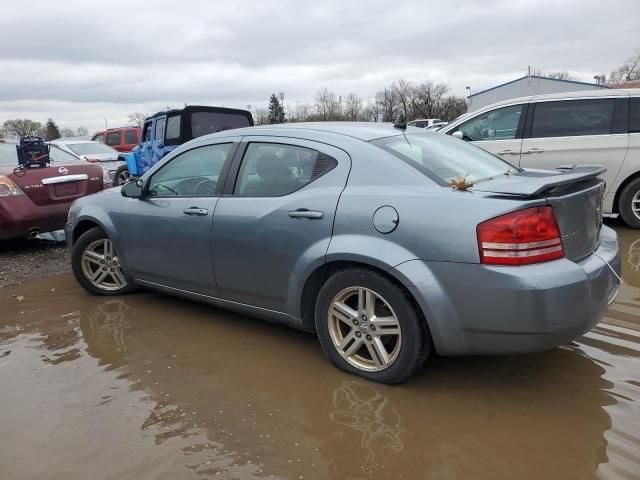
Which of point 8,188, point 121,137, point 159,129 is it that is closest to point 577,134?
point 8,188

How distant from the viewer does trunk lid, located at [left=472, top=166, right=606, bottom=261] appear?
270cm

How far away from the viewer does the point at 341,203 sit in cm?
310

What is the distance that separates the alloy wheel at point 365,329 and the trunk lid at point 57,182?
15.6ft

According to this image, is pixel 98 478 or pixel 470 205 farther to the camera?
pixel 470 205

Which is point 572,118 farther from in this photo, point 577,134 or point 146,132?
point 146,132

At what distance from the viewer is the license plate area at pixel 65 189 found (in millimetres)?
6532

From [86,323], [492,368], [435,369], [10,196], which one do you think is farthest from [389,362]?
[10,196]

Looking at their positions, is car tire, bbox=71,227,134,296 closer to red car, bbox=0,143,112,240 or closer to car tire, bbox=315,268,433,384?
red car, bbox=0,143,112,240

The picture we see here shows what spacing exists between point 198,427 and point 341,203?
1429mm

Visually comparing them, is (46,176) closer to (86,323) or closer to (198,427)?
A: (86,323)

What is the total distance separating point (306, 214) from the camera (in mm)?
3227

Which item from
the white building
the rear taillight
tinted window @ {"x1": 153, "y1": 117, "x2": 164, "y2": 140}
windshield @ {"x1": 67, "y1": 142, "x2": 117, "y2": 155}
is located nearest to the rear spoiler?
the rear taillight

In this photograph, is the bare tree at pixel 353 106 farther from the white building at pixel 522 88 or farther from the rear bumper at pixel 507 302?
the rear bumper at pixel 507 302

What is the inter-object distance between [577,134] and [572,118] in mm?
233
